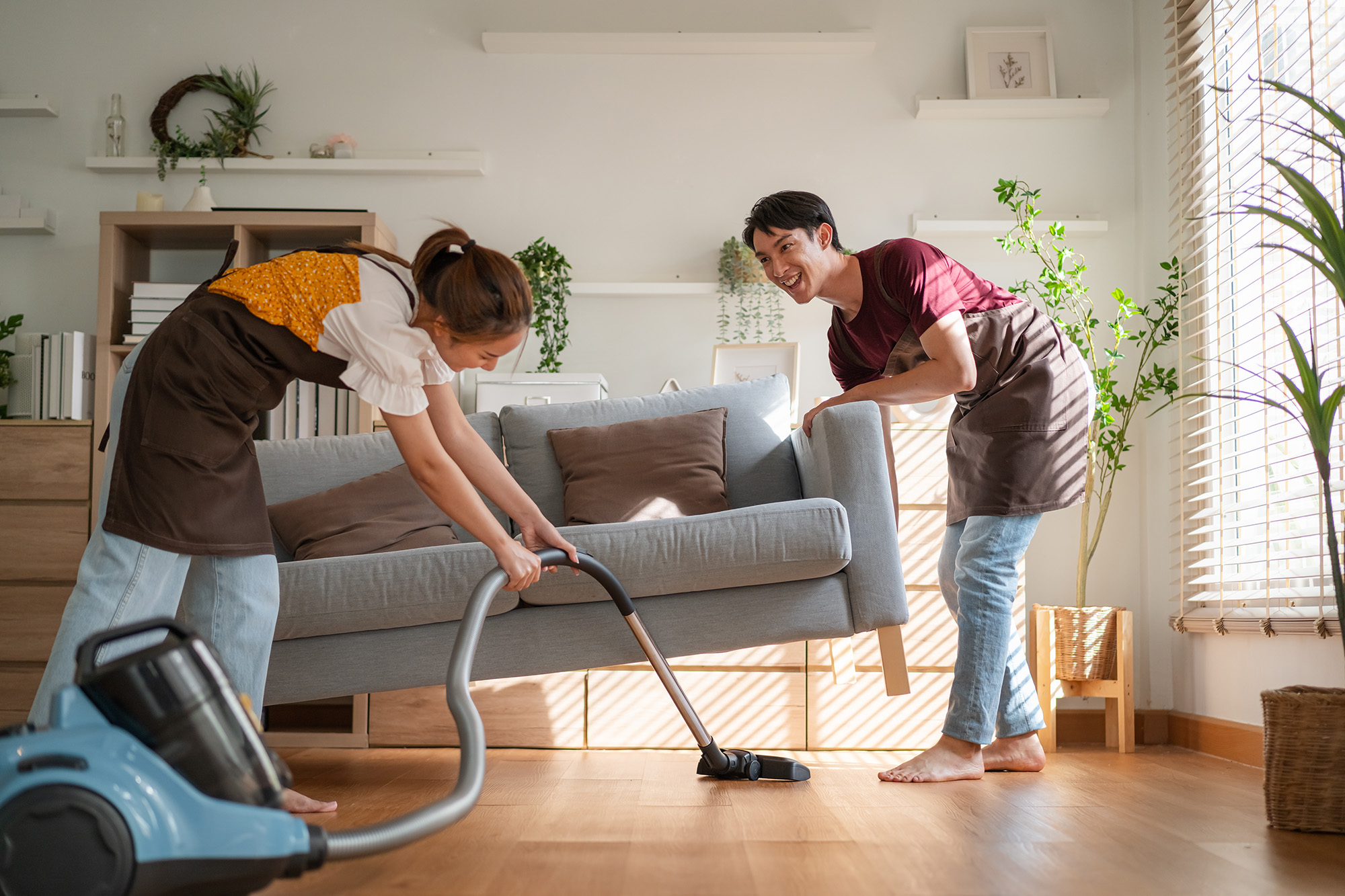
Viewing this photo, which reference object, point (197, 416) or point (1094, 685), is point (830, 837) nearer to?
point (197, 416)

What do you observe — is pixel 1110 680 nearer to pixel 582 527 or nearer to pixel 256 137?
pixel 582 527

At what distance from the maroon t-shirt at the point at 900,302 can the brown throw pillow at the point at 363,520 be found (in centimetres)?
106

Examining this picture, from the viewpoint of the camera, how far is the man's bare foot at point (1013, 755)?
2117 mm

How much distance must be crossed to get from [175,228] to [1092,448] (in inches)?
117

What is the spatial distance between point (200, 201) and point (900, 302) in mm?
2448

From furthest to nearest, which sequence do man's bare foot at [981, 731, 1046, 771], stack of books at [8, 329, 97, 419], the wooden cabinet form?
stack of books at [8, 329, 97, 419] < the wooden cabinet < man's bare foot at [981, 731, 1046, 771]

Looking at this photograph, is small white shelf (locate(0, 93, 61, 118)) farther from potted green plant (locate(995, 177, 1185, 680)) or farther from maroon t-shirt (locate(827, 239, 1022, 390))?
potted green plant (locate(995, 177, 1185, 680))

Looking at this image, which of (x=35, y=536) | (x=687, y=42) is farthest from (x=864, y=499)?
(x=35, y=536)

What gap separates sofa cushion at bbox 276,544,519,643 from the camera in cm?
203

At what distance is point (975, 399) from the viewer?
82.0 inches

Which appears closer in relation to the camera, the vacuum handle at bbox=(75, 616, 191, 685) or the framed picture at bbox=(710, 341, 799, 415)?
the vacuum handle at bbox=(75, 616, 191, 685)

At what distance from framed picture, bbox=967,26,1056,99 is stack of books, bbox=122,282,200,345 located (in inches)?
107

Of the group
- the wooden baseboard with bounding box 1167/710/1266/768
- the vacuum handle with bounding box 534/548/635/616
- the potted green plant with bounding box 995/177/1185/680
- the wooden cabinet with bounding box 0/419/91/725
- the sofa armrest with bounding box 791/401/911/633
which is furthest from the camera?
the wooden cabinet with bounding box 0/419/91/725

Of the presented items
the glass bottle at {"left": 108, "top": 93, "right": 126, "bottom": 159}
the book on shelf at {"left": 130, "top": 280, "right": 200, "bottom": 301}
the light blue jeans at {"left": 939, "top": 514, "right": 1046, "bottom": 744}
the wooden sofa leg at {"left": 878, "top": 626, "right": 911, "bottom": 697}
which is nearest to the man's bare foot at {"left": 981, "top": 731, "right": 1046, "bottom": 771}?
the light blue jeans at {"left": 939, "top": 514, "right": 1046, "bottom": 744}
